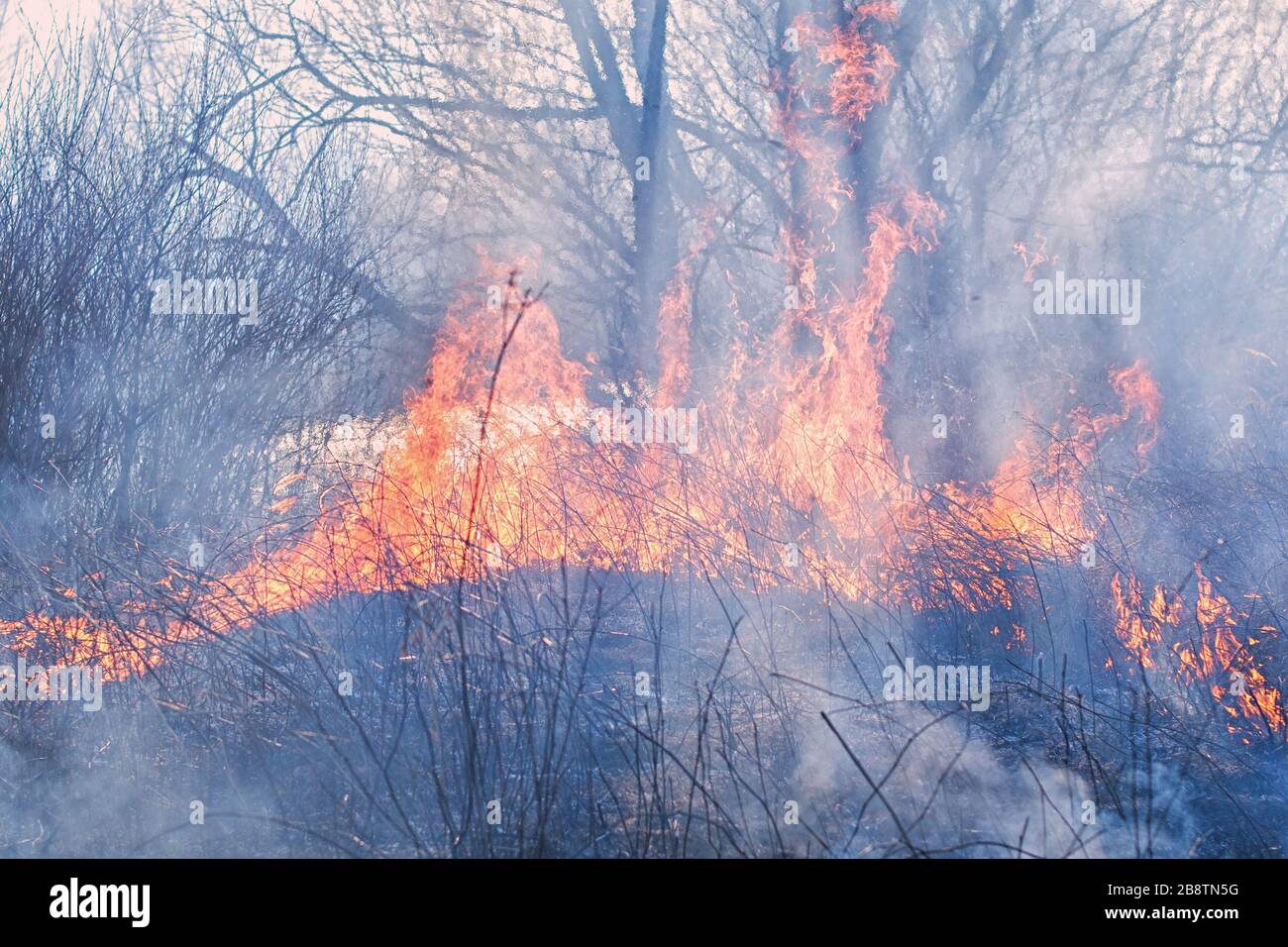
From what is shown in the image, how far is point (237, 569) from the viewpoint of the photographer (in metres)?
5.57

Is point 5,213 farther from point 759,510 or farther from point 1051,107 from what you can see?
point 1051,107

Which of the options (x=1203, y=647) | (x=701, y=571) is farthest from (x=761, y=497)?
(x=1203, y=647)

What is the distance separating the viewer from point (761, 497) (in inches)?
260

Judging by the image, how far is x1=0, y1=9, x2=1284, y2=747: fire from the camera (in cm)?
477

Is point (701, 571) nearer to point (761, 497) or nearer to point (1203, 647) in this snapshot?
point (761, 497)

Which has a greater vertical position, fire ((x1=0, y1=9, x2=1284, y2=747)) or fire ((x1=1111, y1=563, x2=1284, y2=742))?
fire ((x1=0, y1=9, x2=1284, y2=747))

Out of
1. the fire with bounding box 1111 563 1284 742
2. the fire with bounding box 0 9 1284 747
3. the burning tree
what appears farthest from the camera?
the fire with bounding box 0 9 1284 747

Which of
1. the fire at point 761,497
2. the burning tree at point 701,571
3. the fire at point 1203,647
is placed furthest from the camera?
the fire at point 761,497

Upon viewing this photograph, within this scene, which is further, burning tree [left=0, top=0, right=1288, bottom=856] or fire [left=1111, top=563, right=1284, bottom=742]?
fire [left=1111, top=563, right=1284, bottom=742]

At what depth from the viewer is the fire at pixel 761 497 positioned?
15.6 ft

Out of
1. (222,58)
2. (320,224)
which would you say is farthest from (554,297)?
(222,58)

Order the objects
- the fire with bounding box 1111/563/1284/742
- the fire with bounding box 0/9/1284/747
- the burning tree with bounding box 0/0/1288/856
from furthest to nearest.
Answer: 1. the fire with bounding box 0/9/1284/747
2. the fire with bounding box 1111/563/1284/742
3. the burning tree with bounding box 0/0/1288/856

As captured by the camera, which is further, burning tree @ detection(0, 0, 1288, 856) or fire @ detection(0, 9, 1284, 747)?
fire @ detection(0, 9, 1284, 747)

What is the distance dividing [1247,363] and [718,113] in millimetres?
6769
